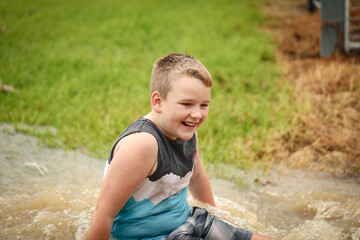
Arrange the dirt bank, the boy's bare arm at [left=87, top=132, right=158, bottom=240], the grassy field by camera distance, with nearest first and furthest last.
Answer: the boy's bare arm at [left=87, top=132, right=158, bottom=240], the dirt bank, the grassy field

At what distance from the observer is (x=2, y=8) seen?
24.6ft

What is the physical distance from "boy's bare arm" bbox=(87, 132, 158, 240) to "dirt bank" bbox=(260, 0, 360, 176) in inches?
78.4

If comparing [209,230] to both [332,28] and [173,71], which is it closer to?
[173,71]

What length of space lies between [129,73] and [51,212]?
Answer: 3081 mm

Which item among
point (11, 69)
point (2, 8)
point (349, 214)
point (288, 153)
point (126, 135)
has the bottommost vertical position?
point (349, 214)

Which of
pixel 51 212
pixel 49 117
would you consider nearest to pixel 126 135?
pixel 51 212

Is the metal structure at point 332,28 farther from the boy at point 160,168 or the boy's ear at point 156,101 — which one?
the boy's ear at point 156,101

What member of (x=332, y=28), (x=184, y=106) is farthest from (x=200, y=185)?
(x=332, y=28)

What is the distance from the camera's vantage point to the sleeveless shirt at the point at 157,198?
1.82 metres

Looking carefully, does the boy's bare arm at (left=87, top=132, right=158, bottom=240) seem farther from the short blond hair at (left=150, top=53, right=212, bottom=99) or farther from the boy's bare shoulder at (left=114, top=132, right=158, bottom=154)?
the short blond hair at (left=150, top=53, right=212, bottom=99)

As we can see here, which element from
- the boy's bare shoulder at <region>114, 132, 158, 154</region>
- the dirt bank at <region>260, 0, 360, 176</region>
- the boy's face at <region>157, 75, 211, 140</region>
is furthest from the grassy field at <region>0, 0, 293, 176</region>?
the boy's bare shoulder at <region>114, 132, 158, 154</region>

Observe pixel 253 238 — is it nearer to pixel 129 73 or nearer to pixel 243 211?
pixel 243 211

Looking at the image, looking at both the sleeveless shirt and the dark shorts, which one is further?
the dark shorts

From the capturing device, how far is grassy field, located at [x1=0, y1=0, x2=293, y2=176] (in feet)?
12.5
